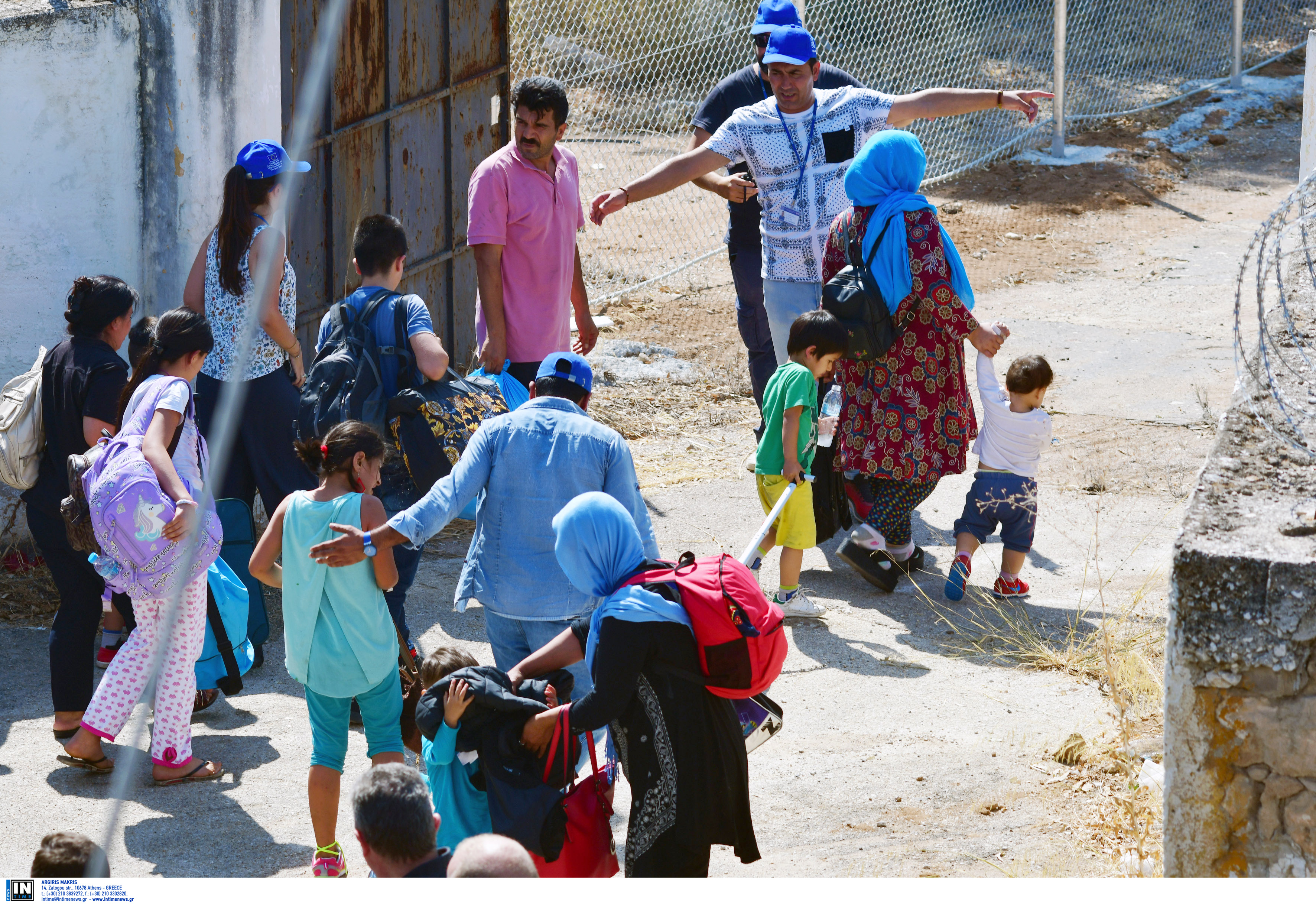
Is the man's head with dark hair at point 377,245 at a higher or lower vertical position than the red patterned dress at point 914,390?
higher

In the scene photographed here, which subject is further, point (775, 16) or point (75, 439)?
point (775, 16)

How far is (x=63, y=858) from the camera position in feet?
8.64

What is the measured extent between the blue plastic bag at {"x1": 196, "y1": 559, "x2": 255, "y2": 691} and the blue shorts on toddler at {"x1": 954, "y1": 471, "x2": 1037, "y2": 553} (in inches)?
112

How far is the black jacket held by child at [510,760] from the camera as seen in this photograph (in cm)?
311

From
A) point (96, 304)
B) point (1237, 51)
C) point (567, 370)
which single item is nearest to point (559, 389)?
point (567, 370)

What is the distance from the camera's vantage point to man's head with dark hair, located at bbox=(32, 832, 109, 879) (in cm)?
263

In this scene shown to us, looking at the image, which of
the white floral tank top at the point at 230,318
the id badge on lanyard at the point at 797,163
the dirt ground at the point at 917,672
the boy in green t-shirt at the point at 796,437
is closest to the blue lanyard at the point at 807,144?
the id badge on lanyard at the point at 797,163

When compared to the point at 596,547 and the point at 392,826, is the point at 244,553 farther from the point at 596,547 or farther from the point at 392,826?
the point at 392,826

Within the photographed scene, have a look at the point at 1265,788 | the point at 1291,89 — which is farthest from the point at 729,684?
the point at 1291,89

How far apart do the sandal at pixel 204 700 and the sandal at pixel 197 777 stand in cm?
47

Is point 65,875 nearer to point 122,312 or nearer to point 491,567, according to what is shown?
point 491,567

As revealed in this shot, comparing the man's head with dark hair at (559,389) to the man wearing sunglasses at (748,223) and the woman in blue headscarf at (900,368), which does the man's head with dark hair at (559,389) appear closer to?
the woman in blue headscarf at (900,368)

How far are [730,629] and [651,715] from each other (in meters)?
0.28

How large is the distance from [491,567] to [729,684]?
37.6 inches
